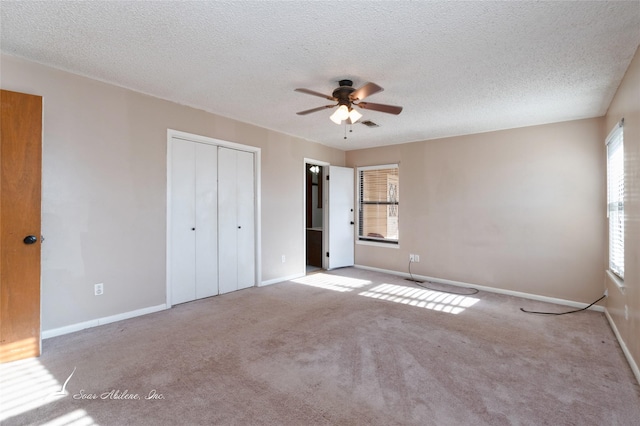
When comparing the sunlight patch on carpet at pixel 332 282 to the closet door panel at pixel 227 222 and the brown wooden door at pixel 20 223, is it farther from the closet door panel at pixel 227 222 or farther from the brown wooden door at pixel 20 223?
the brown wooden door at pixel 20 223

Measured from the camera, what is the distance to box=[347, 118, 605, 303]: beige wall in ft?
13.0

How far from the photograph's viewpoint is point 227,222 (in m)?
4.37

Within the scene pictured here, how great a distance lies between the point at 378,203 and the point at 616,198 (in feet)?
11.3

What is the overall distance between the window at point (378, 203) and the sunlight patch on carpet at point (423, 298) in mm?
1324

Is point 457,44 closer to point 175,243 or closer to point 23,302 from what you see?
point 175,243

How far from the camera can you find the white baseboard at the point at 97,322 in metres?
2.84

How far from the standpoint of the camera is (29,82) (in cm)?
272

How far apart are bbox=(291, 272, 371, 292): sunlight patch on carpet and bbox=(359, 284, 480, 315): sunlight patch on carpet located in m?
0.33

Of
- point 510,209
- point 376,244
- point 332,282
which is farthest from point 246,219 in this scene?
point 510,209

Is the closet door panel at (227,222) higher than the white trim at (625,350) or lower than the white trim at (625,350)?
higher

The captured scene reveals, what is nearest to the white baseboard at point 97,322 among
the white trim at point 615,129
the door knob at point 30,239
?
the door knob at point 30,239

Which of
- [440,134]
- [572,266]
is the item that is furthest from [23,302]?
[572,266]

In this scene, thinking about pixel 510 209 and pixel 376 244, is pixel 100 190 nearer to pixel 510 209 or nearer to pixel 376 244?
pixel 376 244

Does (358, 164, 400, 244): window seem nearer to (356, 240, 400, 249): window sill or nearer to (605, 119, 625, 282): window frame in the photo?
(356, 240, 400, 249): window sill
